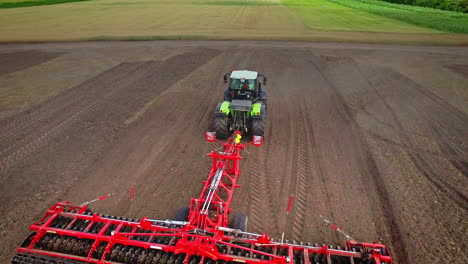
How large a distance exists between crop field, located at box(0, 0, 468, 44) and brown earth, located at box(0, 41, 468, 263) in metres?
10.8

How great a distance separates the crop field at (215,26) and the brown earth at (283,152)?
10792mm

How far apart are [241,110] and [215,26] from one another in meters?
26.7

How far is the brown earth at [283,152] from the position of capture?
7.09 m

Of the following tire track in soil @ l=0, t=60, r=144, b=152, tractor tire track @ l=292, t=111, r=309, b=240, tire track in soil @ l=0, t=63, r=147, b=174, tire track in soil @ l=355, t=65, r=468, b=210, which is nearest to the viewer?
tractor tire track @ l=292, t=111, r=309, b=240

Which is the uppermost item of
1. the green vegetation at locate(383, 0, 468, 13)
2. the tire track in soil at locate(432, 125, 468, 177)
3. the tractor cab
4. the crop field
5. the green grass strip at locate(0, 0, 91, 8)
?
the green vegetation at locate(383, 0, 468, 13)

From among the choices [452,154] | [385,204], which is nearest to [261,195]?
[385,204]

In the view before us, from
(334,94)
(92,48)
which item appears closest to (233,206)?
(334,94)

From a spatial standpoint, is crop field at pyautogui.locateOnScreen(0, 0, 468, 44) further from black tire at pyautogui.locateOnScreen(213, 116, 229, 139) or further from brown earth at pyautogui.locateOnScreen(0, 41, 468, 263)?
black tire at pyautogui.locateOnScreen(213, 116, 229, 139)

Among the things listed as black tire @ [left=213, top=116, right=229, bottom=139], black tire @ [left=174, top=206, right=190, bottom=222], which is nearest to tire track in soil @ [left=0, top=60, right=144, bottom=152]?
black tire @ [left=213, top=116, right=229, bottom=139]

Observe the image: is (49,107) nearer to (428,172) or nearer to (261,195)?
(261,195)

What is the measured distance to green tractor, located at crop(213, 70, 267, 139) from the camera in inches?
392

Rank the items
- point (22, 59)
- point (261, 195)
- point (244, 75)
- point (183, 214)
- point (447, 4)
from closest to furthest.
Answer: point (183, 214), point (261, 195), point (244, 75), point (22, 59), point (447, 4)

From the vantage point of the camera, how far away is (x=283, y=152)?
984cm

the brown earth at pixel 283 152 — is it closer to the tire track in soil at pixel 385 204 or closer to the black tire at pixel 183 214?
the tire track in soil at pixel 385 204
